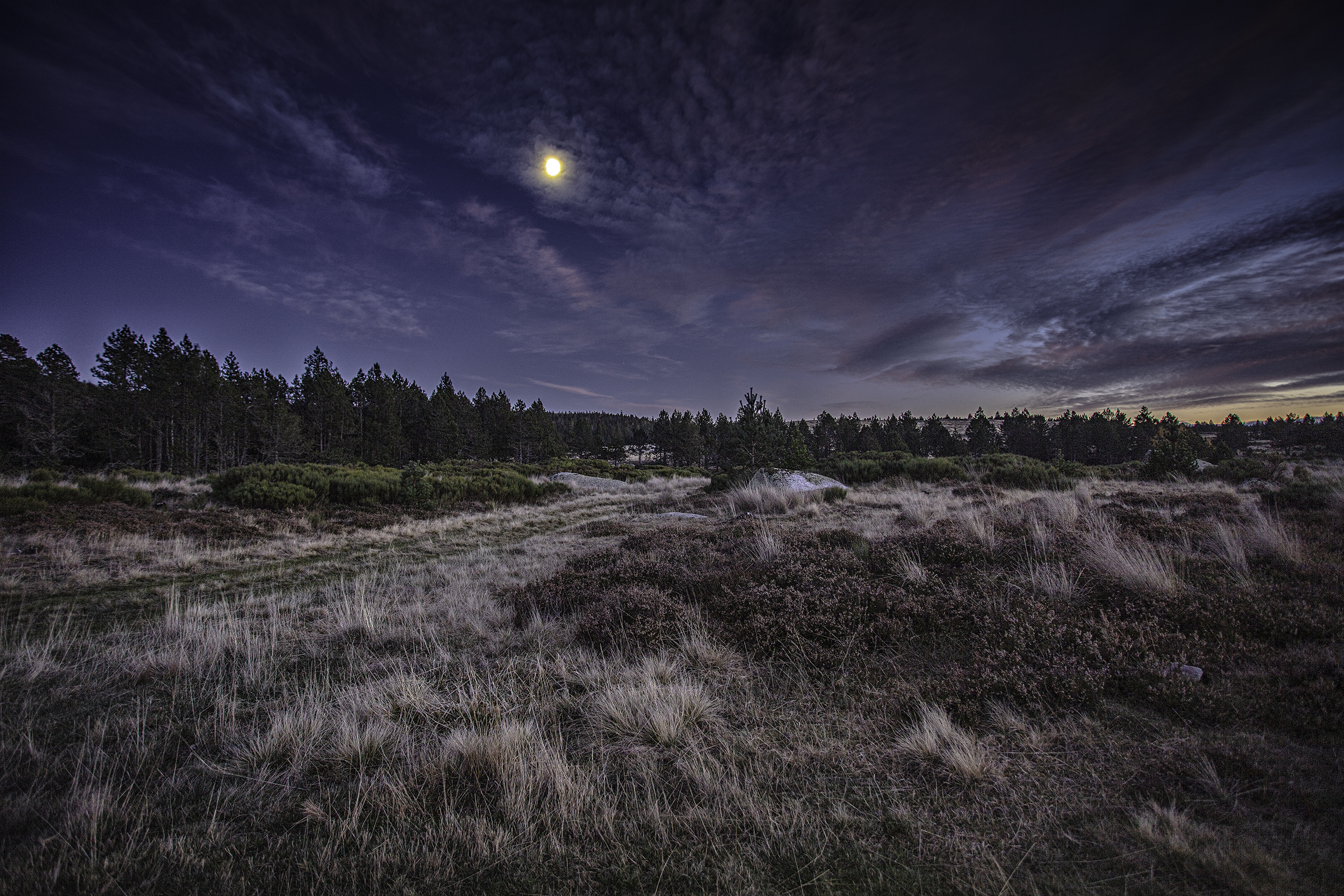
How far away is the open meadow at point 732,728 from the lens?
2.11 metres

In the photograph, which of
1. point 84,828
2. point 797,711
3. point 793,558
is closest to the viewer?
point 84,828

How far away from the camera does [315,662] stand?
4.90 metres

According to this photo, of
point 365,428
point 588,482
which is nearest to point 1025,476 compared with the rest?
point 588,482

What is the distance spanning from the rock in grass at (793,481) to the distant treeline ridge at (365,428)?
226 cm

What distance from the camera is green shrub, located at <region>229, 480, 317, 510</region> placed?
1673 cm

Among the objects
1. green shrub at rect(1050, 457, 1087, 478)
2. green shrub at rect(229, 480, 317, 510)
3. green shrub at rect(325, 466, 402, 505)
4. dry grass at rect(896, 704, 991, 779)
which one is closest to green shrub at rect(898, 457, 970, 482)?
green shrub at rect(1050, 457, 1087, 478)

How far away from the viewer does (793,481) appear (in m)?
18.6

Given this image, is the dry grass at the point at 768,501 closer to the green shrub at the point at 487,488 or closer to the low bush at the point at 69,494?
the green shrub at the point at 487,488

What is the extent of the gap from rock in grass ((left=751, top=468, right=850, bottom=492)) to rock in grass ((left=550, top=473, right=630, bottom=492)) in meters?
15.8

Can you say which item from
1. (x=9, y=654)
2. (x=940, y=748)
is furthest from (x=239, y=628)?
(x=940, y=748)

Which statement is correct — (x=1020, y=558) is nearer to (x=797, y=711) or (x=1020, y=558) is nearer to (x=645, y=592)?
(x=797, y=711)

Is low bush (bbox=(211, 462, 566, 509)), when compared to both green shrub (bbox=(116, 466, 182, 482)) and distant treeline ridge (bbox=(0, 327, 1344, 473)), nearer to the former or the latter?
green shrub (bbox=(116, 466, 182, 482))

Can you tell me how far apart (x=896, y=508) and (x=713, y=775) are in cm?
1262

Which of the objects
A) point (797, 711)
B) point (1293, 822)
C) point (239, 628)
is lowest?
point (239, 628)
